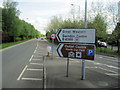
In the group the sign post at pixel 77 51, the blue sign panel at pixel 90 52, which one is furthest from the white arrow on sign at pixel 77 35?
the blue sign panel at pixel 90 52

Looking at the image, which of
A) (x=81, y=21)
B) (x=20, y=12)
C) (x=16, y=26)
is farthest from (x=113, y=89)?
→ (x=20, y=12)

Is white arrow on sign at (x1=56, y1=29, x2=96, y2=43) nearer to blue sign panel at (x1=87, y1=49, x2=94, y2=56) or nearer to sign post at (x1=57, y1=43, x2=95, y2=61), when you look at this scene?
sign post at (x1=57, y1=43, x2=95, y2=61)

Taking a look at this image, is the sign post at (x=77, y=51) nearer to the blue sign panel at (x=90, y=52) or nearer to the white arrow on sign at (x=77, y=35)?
the blue sign panel at (x=90, y=52)

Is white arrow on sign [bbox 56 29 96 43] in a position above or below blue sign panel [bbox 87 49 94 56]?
above

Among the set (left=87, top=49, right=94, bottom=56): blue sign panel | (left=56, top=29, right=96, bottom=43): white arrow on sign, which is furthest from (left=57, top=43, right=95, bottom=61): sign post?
(left=56, top=29, right=96, bottom=43): white arrow on sign

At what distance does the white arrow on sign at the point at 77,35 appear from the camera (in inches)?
279

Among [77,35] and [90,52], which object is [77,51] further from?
[77,35]

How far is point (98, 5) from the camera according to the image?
26859 mm

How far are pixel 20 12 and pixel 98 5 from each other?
25735 mm

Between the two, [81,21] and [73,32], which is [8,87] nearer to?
[73,32]

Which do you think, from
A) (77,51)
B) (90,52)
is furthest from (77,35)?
(90,52)

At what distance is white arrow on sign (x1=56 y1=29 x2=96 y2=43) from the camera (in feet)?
23.2

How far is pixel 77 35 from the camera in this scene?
7.27 metres

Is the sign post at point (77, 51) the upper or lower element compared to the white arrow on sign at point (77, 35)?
lower
